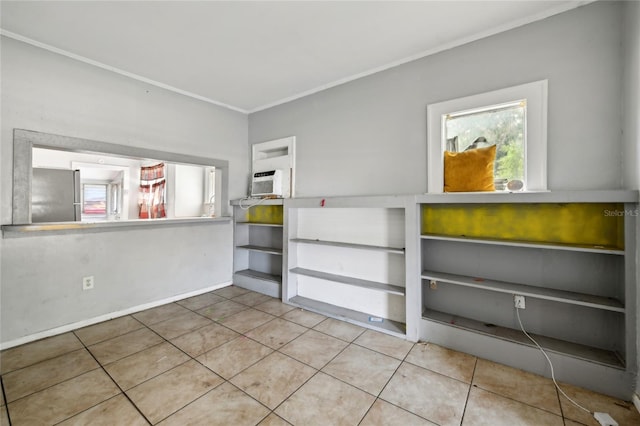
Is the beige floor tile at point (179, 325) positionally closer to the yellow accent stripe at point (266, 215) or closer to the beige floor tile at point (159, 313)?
the beige floor tile at point (159, 313)

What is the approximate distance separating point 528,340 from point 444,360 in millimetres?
640

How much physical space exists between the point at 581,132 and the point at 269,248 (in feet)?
11.5

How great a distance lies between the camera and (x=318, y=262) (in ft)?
10.8

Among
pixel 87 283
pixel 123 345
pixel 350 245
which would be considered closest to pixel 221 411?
pixel 123 345

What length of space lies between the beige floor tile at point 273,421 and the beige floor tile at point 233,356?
0.52m

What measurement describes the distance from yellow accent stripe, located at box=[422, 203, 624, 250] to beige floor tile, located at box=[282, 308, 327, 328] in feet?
4.80

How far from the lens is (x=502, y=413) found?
5.17 feet

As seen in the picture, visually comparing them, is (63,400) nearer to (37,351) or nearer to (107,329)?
(37,351)

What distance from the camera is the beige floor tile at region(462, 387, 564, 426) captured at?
1508 mm

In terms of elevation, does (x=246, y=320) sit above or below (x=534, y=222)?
below

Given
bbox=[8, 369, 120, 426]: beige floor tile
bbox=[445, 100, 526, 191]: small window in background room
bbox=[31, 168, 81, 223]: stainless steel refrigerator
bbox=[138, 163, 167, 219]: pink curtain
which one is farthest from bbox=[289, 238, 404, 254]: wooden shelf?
bbox=[138, 163, 167, 219]: pink curtain

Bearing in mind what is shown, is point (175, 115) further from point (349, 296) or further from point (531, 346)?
point (531, 346)

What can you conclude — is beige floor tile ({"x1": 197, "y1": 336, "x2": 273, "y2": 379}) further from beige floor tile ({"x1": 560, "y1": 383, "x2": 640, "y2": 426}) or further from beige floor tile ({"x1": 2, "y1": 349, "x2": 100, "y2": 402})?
beige floor tile ({"x1": 560, "y1": 383, "x2": 640, "y2": 426})

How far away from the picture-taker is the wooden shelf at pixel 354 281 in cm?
257
